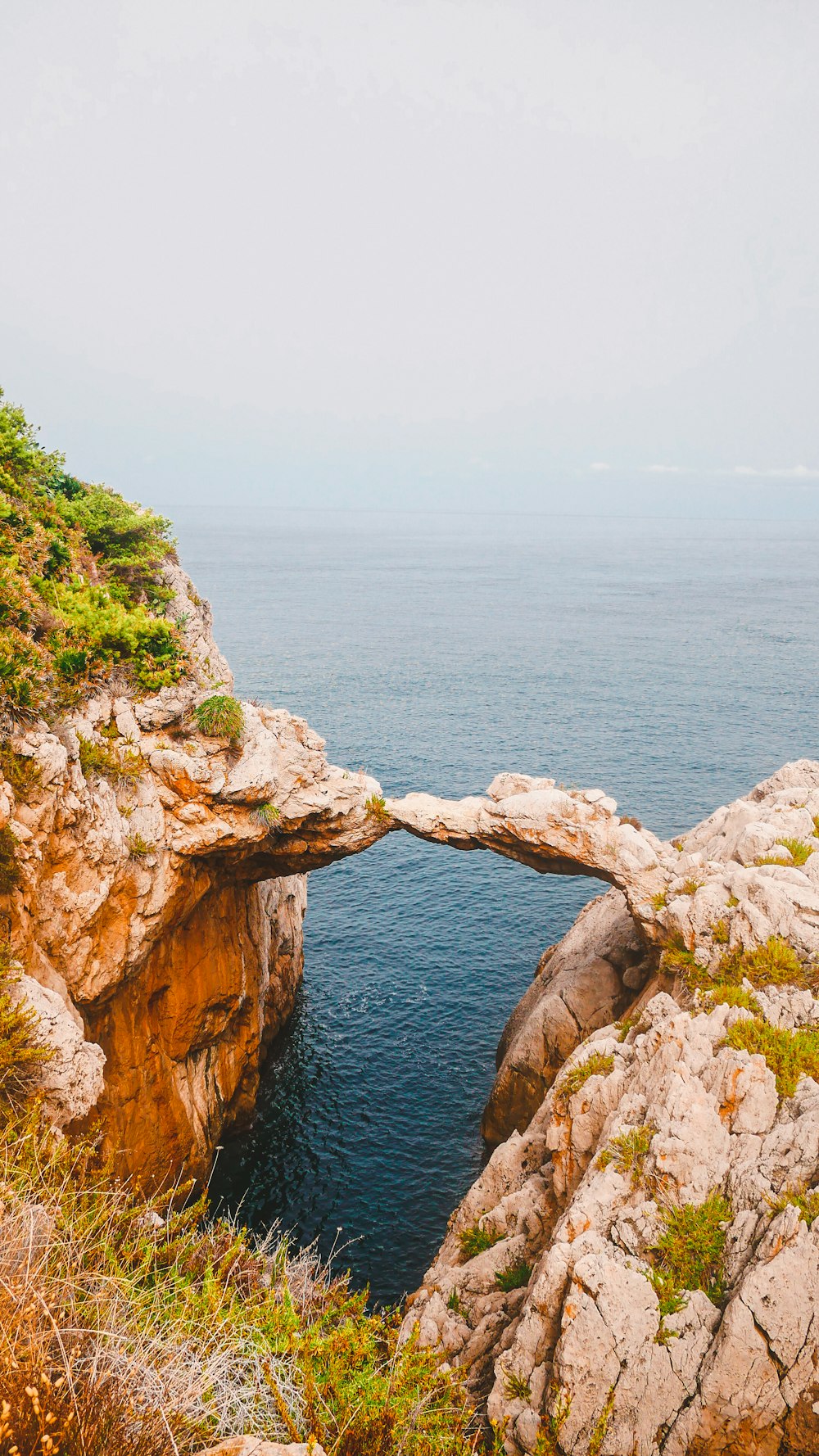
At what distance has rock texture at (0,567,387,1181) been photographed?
18484 millimetres

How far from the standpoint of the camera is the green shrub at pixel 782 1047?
15.7 m

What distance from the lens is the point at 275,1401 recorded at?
385 inches

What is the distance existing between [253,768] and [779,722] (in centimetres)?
5515

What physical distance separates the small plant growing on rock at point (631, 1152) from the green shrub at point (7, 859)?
13.5m

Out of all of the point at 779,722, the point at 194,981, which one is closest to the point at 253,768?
the point at 194,981

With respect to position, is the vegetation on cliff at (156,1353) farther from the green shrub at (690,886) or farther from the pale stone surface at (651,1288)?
the green shrub at (690,886)

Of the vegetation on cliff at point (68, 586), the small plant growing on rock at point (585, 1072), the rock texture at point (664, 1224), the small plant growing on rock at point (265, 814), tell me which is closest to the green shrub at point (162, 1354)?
the rock texture at point (664, 1224)

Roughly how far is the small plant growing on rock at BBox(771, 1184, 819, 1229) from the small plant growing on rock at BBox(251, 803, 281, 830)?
52.6 ft

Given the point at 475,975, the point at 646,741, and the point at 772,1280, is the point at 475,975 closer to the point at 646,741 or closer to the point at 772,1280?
the point at 772,1280

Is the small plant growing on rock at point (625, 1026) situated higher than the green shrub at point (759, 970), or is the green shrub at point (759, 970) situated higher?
the green shrub at point (759, 970)

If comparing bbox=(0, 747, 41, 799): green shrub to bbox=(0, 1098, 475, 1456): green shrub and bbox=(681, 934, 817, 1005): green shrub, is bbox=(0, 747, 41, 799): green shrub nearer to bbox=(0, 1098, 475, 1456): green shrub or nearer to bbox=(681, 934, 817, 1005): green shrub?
bbox=(0, 1098, 475, 1456): green shrub

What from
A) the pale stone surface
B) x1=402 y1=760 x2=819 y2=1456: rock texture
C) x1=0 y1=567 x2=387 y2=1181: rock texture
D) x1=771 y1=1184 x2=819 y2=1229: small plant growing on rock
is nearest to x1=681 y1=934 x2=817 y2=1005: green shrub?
x1=402 y1=760 x2=819 y2=1456: rock texture

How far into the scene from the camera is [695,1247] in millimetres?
13961

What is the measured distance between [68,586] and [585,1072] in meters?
19.9
